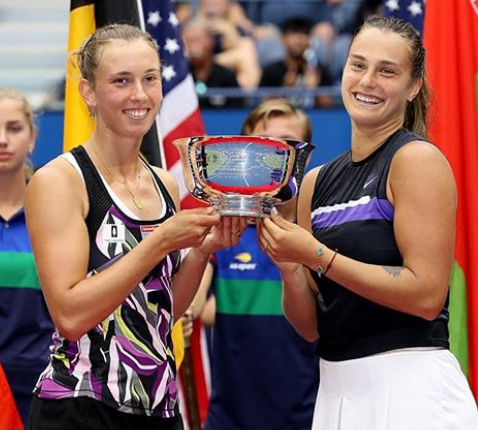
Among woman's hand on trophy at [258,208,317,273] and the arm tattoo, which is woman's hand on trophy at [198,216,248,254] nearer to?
woman's hand on trophy at [258,208,317,273]

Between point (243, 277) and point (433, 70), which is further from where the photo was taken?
point (243, 277)

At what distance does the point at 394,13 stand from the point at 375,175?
61.3 inches

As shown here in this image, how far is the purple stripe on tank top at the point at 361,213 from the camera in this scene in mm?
2734

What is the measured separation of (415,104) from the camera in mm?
2973

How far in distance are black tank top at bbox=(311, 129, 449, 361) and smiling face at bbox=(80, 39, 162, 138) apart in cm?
54

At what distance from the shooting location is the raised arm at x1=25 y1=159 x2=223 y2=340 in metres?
2.63

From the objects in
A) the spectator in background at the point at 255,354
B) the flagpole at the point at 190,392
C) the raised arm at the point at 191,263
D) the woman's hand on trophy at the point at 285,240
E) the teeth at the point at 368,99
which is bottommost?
the flagpole at the point at 190,392

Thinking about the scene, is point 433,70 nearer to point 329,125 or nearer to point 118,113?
point 118,113

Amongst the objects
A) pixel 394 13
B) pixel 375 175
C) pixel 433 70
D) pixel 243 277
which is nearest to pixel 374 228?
pixel 375 175

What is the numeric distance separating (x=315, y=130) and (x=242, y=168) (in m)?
4.22

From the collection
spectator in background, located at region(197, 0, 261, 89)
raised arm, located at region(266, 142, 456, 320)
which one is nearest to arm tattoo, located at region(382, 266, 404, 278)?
raised arm, located at region(266, 142, 456, 320)

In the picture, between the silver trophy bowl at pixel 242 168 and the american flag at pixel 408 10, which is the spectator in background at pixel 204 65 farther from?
the silver trophy bowl at pixel 242 168

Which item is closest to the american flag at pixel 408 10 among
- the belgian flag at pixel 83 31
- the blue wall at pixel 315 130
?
the belgian flag at pixel 83 31

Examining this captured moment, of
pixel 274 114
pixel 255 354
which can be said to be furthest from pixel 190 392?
pixel 274 114
